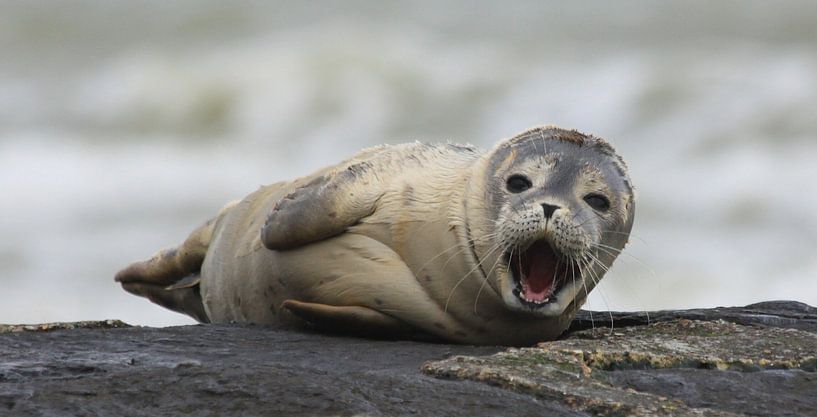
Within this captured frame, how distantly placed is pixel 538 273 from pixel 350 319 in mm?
891

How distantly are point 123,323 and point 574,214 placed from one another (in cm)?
212

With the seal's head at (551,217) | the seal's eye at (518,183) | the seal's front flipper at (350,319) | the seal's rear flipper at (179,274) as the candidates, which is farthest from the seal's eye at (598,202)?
the seal's rear flipper at (179,274)

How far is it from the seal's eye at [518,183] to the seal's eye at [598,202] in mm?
264

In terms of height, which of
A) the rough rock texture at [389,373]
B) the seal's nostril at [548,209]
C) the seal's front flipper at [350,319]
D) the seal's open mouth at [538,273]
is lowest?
the rough rock texture at [389,373]

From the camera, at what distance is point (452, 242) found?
6961 millimetres

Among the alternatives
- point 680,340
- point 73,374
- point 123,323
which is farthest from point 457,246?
point 73,374

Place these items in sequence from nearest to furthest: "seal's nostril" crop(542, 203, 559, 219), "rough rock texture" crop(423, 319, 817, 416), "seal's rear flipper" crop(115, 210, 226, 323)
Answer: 1. "rough rock texture" crop(423, 319, 817, 416)
2. "seal's nostril" crop(542, 203, 559, 219)
3. "seal's rear flipper" crop(115, 210, 226, 323)

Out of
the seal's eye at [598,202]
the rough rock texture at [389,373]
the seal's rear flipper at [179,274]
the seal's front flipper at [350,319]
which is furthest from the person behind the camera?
the seal's rear flipper at [179,274]

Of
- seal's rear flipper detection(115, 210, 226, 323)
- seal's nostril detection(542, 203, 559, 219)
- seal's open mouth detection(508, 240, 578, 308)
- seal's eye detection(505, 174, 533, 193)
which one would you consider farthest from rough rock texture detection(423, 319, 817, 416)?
seal's rear flipper detection(115, 210, 226, 323)

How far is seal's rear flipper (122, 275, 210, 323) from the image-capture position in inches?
356

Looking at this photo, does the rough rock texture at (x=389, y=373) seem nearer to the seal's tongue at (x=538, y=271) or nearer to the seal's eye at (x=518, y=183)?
the seal's tongue at (x=538, y=271)

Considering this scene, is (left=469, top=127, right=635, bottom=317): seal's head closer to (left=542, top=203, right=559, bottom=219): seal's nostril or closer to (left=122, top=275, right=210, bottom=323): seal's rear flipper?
(left=542, top=203, right=559, bottom=219): seal's nostril

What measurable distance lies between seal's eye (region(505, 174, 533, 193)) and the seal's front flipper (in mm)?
796

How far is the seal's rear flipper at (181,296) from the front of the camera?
9055mm
